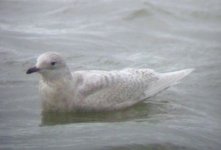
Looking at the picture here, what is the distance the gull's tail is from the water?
0.66ft

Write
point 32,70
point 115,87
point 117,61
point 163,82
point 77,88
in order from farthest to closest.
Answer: point 117,61, point 163,82, point 115,87, point 77,88, point 32,70

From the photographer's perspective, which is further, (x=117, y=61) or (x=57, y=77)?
(x=117, y=61)

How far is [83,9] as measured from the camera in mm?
17703

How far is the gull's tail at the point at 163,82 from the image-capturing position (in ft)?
36.5

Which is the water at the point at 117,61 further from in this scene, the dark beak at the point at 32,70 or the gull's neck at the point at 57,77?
the dark beak at the point at 32,70

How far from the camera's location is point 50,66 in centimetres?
1016

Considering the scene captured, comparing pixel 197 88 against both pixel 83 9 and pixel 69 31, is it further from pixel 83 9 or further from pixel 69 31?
pixel 83 9

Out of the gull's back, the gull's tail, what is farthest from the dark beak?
the gull's tail

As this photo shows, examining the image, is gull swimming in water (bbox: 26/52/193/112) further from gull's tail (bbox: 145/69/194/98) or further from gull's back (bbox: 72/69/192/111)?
gull's tail (bbox: 145/69/194/98)

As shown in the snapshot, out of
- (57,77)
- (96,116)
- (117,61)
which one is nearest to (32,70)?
(57,77)

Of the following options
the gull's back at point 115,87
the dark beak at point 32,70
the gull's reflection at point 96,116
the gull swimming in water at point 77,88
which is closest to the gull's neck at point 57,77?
the gull swimming in water at point 77,88

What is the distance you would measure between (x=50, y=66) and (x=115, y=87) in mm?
1089

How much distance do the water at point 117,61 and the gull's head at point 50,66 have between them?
2.01 ft

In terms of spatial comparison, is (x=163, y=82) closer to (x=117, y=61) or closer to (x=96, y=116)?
(x=96, y=116)
